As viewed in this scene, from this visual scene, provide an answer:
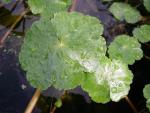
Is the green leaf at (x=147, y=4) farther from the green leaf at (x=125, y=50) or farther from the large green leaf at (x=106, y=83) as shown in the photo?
the large green leaf at (x=106, y=83)

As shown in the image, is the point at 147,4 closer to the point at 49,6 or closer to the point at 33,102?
the point at 49,6

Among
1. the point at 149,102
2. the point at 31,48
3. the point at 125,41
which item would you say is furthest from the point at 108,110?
the point at 31,48

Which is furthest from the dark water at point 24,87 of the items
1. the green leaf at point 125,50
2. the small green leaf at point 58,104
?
the green leaf at point 125,50

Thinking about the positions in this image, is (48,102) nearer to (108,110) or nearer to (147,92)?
(108,110)

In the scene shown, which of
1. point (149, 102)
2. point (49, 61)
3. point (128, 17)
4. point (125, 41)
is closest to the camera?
point (49, 61)

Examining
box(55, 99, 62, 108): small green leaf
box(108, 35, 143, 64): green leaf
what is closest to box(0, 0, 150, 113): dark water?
box(55, 99, 62, 108): small green leaf

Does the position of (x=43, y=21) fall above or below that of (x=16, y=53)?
above

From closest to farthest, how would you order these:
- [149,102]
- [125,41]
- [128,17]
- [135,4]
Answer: [149,102] < [125,41] < [128,17] < [135,4]

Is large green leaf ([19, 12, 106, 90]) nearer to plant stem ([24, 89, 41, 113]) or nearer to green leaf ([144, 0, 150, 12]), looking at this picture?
plant stem ([24, 89, 41, 113])
